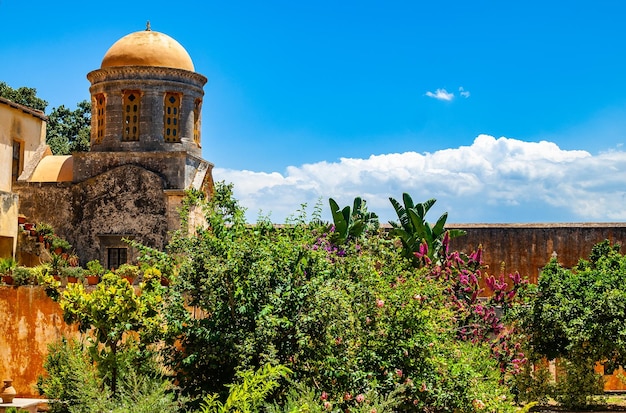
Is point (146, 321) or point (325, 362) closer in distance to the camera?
point (325, 362)

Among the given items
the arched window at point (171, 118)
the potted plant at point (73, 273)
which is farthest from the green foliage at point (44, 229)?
the arched window at point (171, 118)

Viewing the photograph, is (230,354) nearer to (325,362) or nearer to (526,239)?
(325,362)

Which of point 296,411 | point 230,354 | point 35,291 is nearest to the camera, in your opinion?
point 296,411

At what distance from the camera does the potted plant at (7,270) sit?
1672 centimetres

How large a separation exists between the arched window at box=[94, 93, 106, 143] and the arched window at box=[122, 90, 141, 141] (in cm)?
81

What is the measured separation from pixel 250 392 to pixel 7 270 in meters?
9.11

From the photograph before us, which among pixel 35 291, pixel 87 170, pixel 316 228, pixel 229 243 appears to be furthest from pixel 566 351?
pixel 87 170

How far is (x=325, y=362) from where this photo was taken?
36.7ft

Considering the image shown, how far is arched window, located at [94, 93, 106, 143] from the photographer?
2328 cm

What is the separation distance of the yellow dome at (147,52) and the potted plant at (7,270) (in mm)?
7050

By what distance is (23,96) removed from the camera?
36.4 metres

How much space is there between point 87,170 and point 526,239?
1321cm

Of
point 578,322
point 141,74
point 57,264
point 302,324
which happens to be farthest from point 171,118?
point 302,324

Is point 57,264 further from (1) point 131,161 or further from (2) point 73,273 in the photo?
(1) point 131,161
